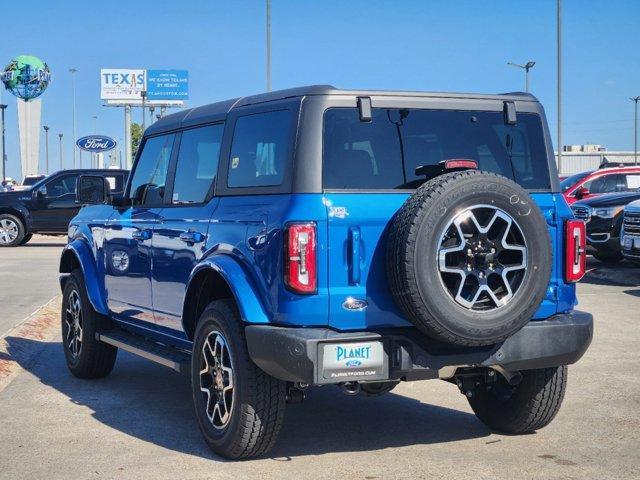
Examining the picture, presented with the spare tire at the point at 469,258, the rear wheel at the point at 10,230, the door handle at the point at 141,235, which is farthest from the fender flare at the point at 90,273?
the rear wheel at the point at 10,230

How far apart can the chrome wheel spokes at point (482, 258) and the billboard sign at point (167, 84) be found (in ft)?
328

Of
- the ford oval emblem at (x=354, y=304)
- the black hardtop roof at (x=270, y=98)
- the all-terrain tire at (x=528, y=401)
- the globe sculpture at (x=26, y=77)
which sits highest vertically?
the globe sculpture at (x=26, y=77)

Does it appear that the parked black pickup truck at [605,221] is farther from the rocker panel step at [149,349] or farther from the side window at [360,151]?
the side window at [360,151]

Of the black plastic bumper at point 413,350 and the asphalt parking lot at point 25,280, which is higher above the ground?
the black plastic bumper at point 413,350

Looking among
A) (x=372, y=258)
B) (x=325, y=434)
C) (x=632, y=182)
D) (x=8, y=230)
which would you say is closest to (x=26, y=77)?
(x=8, y=230)

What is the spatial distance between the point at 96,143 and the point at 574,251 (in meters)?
51.3

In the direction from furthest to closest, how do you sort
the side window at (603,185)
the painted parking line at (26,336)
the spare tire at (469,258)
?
the side window at (603,185), the painted parking line at (26,336), the spare tire at (469,258)

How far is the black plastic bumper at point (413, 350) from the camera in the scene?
5.14 metres

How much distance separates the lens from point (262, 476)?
5441mm

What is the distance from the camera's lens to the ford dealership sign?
2154 inches

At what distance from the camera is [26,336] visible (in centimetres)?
1035

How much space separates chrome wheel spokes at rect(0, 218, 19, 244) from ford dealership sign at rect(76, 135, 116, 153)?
28742 millimetres

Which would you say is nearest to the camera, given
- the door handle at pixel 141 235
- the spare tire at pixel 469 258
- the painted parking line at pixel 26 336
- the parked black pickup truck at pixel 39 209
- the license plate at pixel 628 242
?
the spare tire at pixel 469 258

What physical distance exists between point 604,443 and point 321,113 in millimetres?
2515
